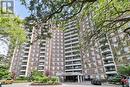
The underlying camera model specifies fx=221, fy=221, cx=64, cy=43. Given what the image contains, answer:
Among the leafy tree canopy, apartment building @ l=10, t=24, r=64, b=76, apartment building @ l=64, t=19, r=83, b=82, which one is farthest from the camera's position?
apartment building @ l=10, t=24, r=64, b=76

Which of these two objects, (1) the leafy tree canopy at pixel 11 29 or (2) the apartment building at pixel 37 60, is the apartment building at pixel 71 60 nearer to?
(2) the apartment building at pixel 37 60

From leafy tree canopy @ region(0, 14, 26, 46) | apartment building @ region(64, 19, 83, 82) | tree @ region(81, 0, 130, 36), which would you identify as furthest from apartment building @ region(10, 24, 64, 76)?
tree @ region(81, 0, 130, 36)

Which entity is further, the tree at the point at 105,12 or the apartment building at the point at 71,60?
the apartment building at the point at 71,60

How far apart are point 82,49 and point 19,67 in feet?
299

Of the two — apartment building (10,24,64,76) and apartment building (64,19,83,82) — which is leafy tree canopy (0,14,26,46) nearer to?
apartment building (64,19,83,82)

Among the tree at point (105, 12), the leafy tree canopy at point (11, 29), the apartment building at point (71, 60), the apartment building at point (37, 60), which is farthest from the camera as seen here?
the apartment building at point (37, 60)

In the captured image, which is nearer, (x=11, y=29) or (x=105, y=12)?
(x=105, y=12)

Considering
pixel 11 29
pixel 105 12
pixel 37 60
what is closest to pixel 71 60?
pixel 37 60

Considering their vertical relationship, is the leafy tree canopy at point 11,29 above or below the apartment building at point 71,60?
below

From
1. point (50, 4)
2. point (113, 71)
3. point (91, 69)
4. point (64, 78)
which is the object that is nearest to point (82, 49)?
point (50, 4)

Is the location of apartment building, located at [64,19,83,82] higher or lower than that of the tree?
higher

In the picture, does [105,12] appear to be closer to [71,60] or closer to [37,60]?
[71,60]

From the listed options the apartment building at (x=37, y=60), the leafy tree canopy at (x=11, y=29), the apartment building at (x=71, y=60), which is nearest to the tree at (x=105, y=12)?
the leafy tree canopy at (x=11, y=29)

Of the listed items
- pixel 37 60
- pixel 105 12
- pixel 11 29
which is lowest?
pixel 105 12
